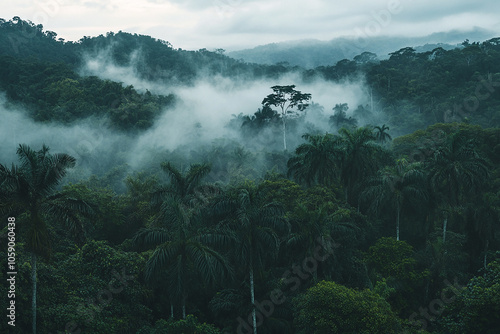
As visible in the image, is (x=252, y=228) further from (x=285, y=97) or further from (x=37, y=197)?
(x=285, y=97)

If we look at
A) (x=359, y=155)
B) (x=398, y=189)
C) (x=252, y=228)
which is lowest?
(x=398, y=189)

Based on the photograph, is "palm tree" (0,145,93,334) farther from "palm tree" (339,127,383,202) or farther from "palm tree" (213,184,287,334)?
"palm tree" (339,127,383,202)

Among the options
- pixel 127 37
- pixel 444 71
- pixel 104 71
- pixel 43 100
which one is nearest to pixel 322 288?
pixel 43 100

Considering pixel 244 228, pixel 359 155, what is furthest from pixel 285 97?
pixel 244 228

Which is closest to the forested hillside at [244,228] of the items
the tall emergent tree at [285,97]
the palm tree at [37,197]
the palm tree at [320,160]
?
the palm tree at [37,197]

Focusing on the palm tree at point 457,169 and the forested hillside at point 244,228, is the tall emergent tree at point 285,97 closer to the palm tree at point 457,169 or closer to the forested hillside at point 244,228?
the forested hillside at point 244,228

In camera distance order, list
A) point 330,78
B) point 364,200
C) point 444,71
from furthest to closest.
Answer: point 330,78 → point 444,71 → point 364,200

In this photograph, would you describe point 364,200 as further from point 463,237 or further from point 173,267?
point 173,267

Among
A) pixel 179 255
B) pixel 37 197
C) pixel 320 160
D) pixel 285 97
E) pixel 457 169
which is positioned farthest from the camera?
pixel 285 97
